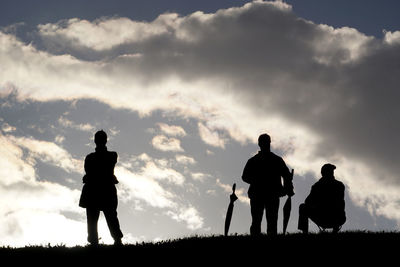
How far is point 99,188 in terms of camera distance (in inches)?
567

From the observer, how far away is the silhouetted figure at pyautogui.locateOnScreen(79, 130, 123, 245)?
47.2ft

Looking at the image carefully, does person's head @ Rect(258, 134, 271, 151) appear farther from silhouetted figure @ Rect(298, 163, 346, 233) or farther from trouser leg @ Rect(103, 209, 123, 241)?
trouser leg @ Rect(103, 209, 123, 241)

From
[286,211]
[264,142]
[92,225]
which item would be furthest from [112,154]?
[286,211]

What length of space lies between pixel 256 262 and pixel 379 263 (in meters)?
2.57

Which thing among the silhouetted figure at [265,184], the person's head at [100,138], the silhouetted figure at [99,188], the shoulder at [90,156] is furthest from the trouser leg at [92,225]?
the silhouetted figure at [265,184]

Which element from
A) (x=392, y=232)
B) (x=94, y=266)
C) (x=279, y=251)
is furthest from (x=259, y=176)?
(x=94, y=266)

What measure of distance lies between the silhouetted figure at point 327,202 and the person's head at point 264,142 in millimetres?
2852

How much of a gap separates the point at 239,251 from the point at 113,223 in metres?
3.44

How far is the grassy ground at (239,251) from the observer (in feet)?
40.6

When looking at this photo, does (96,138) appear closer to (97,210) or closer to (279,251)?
(97,210)

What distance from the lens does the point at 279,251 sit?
12.8 metres

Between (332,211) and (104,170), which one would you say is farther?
(332,211)

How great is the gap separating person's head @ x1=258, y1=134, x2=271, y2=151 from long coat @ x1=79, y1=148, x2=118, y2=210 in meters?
3.83

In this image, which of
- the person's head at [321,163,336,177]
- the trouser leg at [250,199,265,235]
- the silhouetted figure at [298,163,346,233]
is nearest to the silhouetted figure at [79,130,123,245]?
the trouser leg at [250,199,265,235]
